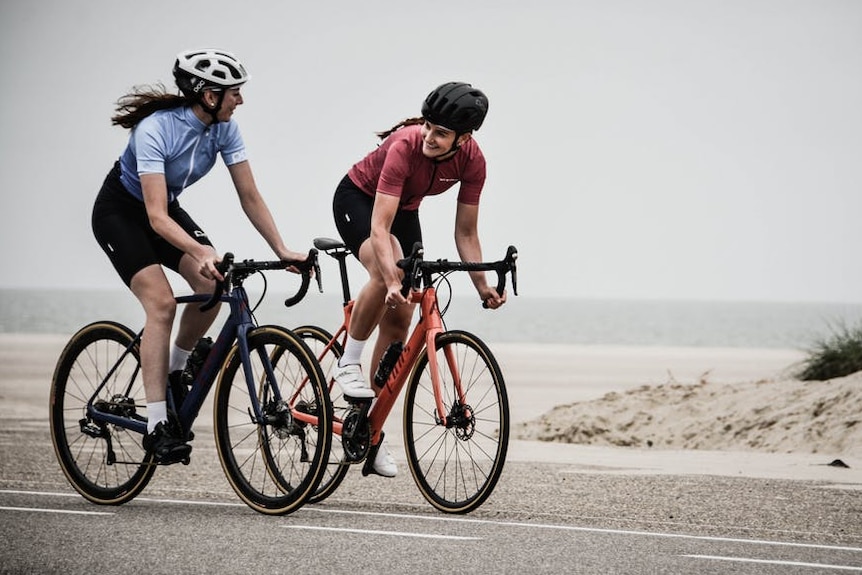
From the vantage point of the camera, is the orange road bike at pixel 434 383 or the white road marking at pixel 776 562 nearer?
the white road marking at pixel 776 562

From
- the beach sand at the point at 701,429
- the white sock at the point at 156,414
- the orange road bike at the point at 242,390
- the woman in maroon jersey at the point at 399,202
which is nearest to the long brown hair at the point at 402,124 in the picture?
the woman in maroon jersey at the point at 399,202

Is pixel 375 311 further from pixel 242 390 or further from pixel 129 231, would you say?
pixel 129 231

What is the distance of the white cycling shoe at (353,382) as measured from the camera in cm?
694

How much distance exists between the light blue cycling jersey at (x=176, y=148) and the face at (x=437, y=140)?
109 cm

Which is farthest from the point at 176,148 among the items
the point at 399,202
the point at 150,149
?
the point at 399,202

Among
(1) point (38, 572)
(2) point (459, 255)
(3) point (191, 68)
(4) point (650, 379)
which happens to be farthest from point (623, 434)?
(4) point (650, 379)

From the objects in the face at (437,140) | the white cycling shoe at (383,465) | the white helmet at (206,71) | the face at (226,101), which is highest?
the white helmet at (206,71)

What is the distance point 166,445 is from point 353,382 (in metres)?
1.04

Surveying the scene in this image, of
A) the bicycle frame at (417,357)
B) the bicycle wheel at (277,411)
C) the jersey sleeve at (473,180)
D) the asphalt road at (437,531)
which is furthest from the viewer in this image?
the jersey sleeve at (473,180)

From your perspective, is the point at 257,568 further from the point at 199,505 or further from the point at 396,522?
the point at 199,505

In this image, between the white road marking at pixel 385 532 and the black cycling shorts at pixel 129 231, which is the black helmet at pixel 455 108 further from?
the white road marking at pixel 385 532

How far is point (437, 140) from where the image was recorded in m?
6.68

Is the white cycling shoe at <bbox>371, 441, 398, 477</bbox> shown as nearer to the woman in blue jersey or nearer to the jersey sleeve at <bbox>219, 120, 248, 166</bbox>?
the woman in blue jersey

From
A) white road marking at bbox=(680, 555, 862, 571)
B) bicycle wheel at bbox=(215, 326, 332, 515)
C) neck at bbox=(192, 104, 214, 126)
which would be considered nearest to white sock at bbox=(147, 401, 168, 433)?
bicycle wheel at bbox=(215, 326, 332, 515)
